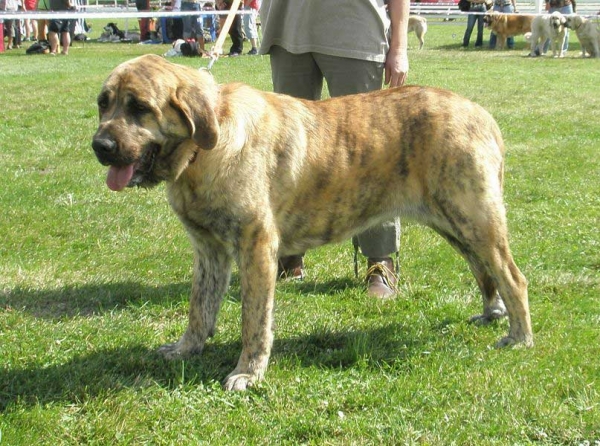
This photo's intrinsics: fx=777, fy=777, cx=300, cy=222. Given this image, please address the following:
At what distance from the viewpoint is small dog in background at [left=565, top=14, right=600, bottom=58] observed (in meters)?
23.0

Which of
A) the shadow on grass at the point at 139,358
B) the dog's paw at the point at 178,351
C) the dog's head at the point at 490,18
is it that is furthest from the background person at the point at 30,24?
the dog's paw at the point at 178,351

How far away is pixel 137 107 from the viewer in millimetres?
3482

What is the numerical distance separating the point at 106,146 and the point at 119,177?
0.21m

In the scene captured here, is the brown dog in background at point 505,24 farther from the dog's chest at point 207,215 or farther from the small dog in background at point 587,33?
the dog's chest at point 207,215

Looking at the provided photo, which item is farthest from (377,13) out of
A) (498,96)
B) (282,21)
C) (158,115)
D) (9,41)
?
(9,41)

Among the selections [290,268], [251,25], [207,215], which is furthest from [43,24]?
[207,215]

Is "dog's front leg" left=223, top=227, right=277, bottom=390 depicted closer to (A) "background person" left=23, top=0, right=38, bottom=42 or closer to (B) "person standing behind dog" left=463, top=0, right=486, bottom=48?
(B) "person standing behind dog" left=463, top=0, right=486, bottom=48

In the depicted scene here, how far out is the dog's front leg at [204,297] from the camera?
417cm

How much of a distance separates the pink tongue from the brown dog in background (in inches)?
956

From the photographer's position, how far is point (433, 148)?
13.3 ft

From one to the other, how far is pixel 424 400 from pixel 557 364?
81 cm

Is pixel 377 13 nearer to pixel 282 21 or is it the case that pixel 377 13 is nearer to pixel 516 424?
pixel 282 21

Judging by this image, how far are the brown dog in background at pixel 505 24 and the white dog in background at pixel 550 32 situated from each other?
1.89m

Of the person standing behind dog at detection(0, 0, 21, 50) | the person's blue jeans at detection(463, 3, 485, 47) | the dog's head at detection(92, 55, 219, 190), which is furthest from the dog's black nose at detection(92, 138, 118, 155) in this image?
the person's blue jeans at detection(463, 3, 485, 47)
